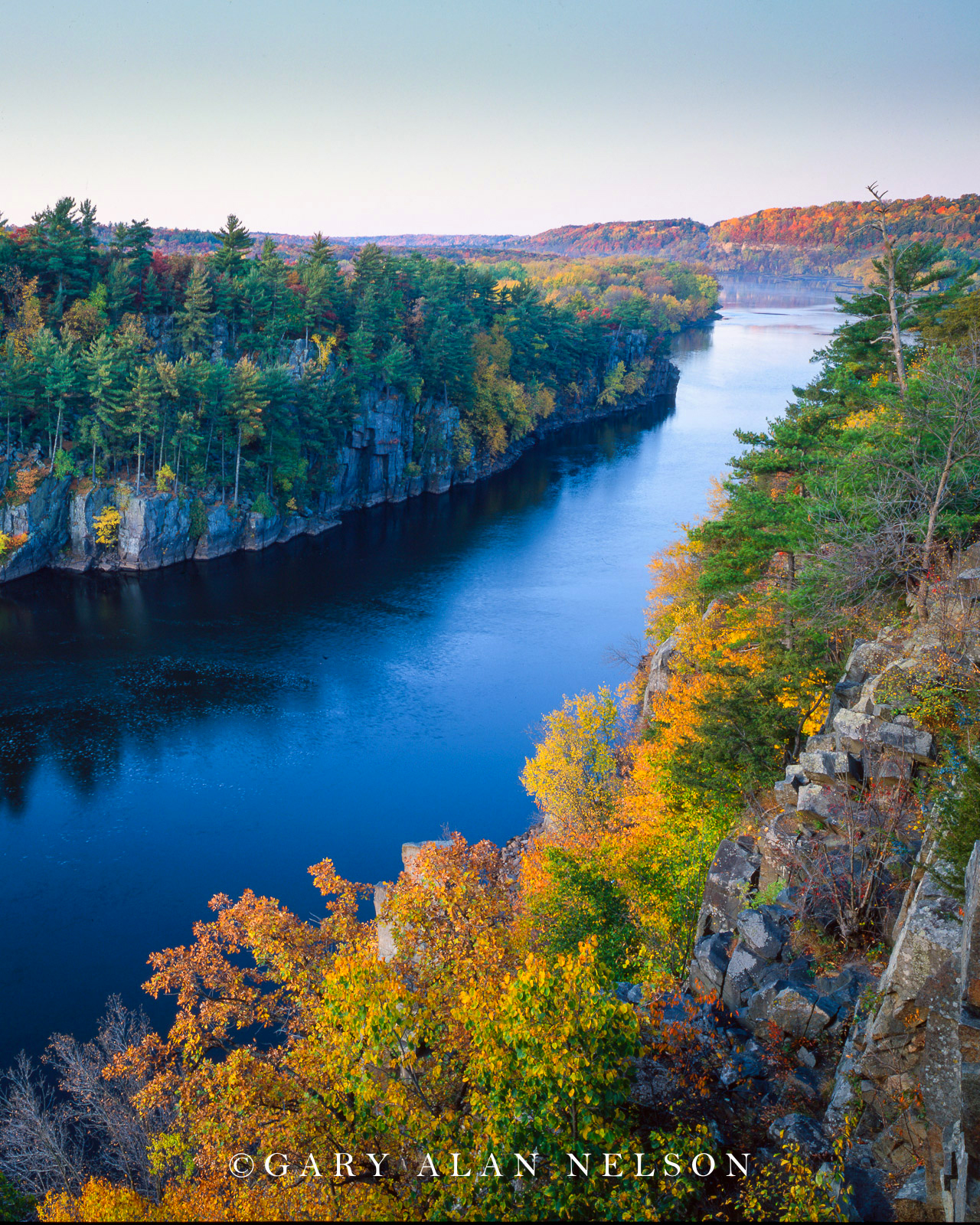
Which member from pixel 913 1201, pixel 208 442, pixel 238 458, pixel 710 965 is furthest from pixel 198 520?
pixel 913 1201

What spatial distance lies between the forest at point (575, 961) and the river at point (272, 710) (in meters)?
3.44

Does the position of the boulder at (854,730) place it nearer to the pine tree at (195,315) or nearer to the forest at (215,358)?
the forest at (215,358)

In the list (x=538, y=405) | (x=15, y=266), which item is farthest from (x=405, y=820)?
(x=538, y=405)

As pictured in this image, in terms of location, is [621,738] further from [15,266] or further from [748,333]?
[748,333]

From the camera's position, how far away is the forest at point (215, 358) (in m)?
57.5

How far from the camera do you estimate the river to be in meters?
28.9

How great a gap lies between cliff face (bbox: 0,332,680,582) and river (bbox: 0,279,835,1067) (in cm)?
171

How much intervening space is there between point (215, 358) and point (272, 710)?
37552 millimetres

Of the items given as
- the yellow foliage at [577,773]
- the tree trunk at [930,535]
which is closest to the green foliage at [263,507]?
the yellow foliage at [577,773]

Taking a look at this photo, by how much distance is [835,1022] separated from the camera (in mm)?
12062

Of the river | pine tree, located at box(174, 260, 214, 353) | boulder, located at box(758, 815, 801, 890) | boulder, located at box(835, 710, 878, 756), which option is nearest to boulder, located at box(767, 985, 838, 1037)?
boulder, located at box(758, 815, 801, 890)

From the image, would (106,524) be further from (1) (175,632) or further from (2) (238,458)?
(1) (175,632)

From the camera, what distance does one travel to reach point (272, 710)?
137ft

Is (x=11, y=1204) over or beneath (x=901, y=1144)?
beneath
